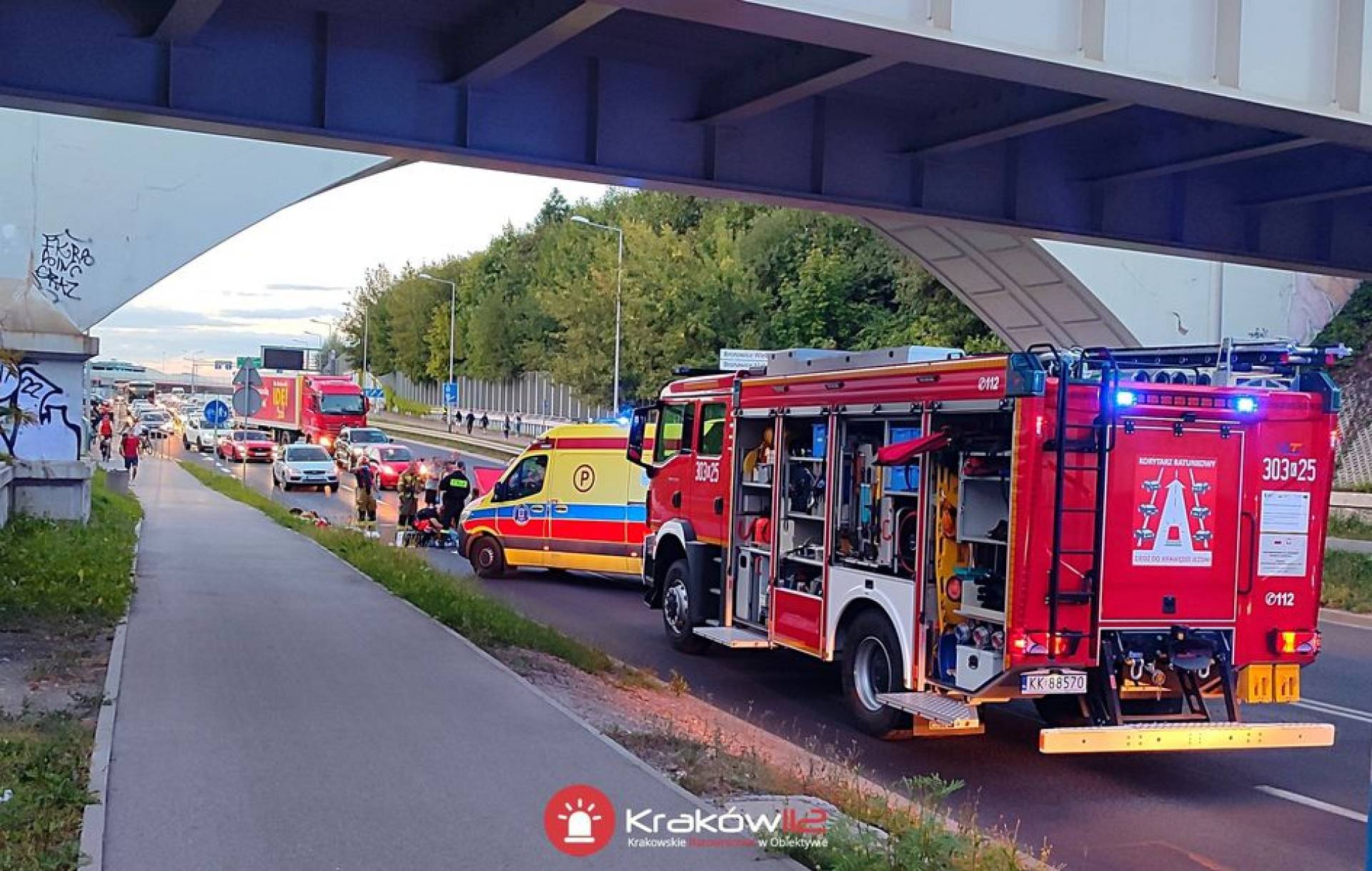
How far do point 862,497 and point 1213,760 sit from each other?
3181mm

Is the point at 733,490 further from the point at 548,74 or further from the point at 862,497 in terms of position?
the point at 548,74

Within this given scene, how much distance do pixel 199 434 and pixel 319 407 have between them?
9.68 metres

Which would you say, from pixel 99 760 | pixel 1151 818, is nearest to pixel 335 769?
pixel 99 760

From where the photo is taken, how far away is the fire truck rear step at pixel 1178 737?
7.97 meters

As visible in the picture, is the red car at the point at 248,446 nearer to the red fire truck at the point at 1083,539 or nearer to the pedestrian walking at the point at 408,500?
the pedestrian walking at the point at 408,500

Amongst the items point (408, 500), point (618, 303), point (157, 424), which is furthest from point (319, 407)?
point (408, 500)

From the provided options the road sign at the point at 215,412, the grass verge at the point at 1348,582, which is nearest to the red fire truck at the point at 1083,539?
the grass verge at the point at 1348,582

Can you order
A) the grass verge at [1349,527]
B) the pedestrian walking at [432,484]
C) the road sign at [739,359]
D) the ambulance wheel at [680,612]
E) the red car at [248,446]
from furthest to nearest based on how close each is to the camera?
the red car at [248,446]
the pedestrian walking at [432,484]
the grass verge at [1349,527]
the road sign at [739,359]
the ambulance wheel at [680,612]

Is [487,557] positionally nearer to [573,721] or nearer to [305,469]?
[573,721]

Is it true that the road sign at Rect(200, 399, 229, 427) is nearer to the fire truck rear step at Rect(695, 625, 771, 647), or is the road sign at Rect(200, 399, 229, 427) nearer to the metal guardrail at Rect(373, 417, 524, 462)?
the metal guardrail at Rect(373, 417, 524, 462)

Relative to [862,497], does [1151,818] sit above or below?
below

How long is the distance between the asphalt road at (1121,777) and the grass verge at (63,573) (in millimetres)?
4972

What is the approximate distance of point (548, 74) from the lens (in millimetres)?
14125

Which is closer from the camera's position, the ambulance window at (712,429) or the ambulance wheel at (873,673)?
the ambulance wheel at (873,673)
